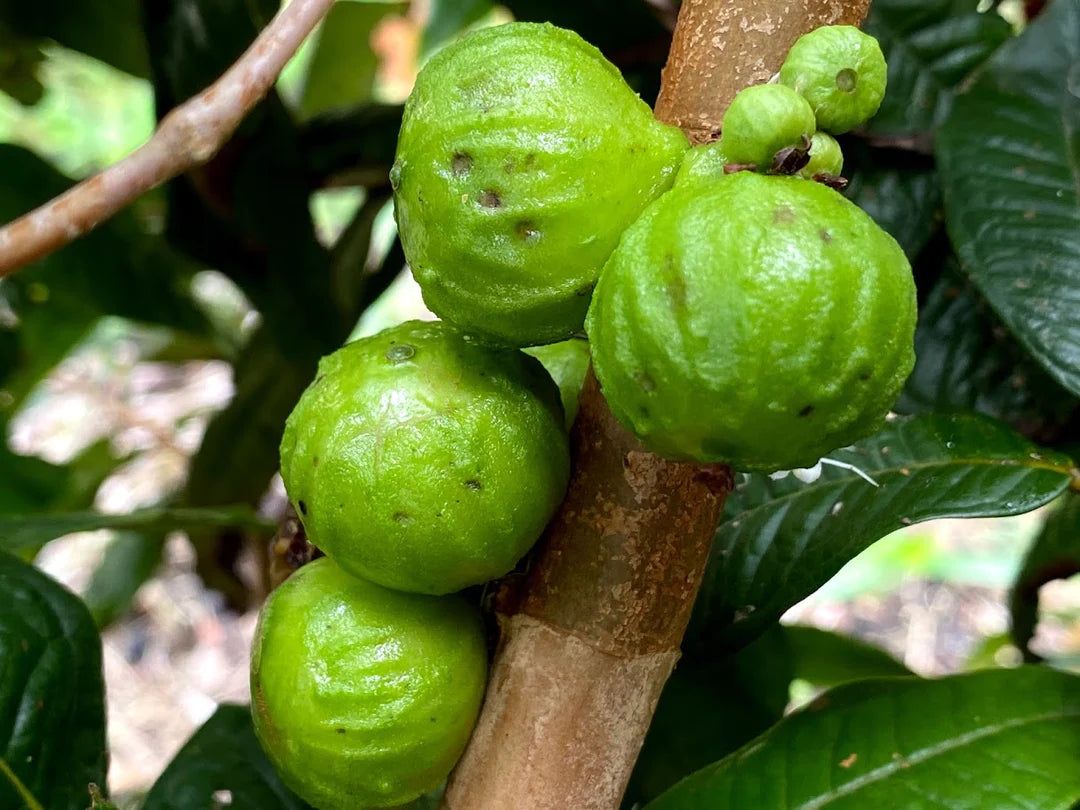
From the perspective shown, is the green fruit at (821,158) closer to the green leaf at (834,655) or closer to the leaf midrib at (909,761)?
the leaf midrib at (909,761)

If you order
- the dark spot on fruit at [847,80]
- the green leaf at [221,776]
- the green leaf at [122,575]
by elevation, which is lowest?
the green leaf at [122,575]

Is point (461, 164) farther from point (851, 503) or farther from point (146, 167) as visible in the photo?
point (851, 503)

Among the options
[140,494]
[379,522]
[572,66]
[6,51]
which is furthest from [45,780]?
[140,494]

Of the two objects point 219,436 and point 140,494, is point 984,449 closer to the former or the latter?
point 219,436

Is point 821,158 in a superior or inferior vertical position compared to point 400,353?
superior

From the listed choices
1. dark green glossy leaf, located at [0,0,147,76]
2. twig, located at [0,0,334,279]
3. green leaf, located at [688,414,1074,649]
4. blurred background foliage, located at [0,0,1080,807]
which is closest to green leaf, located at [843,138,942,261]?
blurred background foliage, located at [0,0,1080,807]

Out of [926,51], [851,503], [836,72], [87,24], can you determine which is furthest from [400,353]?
[87,24]

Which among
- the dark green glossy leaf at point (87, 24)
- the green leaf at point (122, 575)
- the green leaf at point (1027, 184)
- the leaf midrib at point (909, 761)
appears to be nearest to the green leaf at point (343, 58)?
the dark green glossy leaf at point (87, 24)
